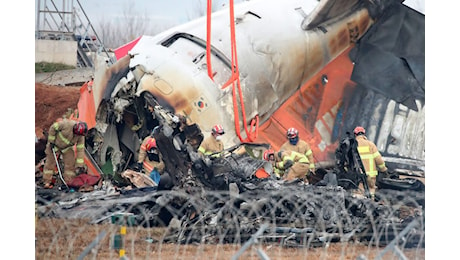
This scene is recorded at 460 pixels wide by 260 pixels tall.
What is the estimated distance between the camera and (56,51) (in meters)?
8.37

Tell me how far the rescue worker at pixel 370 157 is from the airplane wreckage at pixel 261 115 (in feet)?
0.32

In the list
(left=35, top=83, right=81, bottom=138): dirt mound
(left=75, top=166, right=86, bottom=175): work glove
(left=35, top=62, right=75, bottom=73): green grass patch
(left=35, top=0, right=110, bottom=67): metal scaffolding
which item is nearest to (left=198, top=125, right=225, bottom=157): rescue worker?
(left=75, top=166, right=86, bottom=175): work glove

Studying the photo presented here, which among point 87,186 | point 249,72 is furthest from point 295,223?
point 87,186

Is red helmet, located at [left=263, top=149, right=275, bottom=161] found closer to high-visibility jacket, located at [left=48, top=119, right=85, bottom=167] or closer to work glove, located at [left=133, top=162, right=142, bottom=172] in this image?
work glove, located at [left=133, top=162, right=142, bottom=172]

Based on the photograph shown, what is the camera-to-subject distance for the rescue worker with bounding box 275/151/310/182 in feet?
27.9

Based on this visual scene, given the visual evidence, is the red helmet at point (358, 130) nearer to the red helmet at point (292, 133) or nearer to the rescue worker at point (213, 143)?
the red helmet at point (292, 133)

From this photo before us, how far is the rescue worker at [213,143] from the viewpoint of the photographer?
8234 millimetres

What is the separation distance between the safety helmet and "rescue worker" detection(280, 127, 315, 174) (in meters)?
2.20

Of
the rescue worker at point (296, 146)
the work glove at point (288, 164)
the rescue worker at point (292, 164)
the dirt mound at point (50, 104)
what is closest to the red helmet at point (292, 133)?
the rescue worker at point (296, 146)

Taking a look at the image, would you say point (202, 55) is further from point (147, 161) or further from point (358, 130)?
point (358, 130)

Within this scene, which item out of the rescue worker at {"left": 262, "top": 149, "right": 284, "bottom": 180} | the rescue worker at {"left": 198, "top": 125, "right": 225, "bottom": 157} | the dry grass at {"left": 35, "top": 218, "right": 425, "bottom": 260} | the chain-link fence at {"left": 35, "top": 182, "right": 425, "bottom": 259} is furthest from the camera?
the rescue worker at {"left": 262, "top": 149, "right": 284, "bottom": 180}

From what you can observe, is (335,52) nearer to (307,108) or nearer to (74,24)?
(307,108)

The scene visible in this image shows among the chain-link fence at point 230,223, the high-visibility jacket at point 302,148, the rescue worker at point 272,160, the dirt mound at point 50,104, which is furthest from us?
the high-visibility jacket at point 302,148

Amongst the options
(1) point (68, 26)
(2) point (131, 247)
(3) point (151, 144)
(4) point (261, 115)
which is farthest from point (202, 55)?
(2) point (131, 247)
